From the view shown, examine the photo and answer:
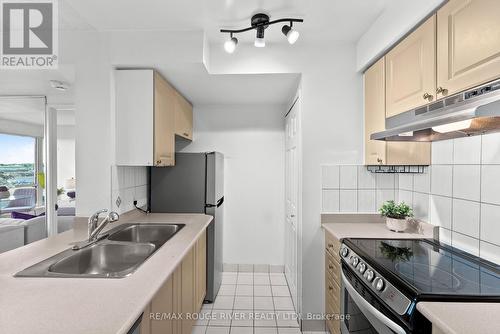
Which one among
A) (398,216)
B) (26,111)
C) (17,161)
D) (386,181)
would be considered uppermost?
(26,111)

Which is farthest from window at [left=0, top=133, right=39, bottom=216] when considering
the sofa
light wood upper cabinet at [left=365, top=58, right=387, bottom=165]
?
light wood upper cabinet at [left=365, top=58, right=387, bottom=165]

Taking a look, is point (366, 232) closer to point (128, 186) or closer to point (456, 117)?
point (456, 117)

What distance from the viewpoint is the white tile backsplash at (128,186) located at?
6.86 ft

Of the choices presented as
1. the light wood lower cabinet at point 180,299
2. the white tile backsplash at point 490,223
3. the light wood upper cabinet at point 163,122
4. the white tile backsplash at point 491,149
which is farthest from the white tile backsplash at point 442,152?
the light wood upper cabinet at point 163,122

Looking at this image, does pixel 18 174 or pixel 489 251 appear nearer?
pixel 489 251

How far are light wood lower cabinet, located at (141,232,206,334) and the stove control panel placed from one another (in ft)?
3.43

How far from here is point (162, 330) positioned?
129cm

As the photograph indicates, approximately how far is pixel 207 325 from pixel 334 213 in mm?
1470

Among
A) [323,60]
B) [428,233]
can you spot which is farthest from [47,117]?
[428,233]

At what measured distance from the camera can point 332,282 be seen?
1.97 metres

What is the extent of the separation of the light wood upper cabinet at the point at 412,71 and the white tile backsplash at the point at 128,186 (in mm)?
2136

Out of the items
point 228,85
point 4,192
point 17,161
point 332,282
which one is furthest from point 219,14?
point 4,192
